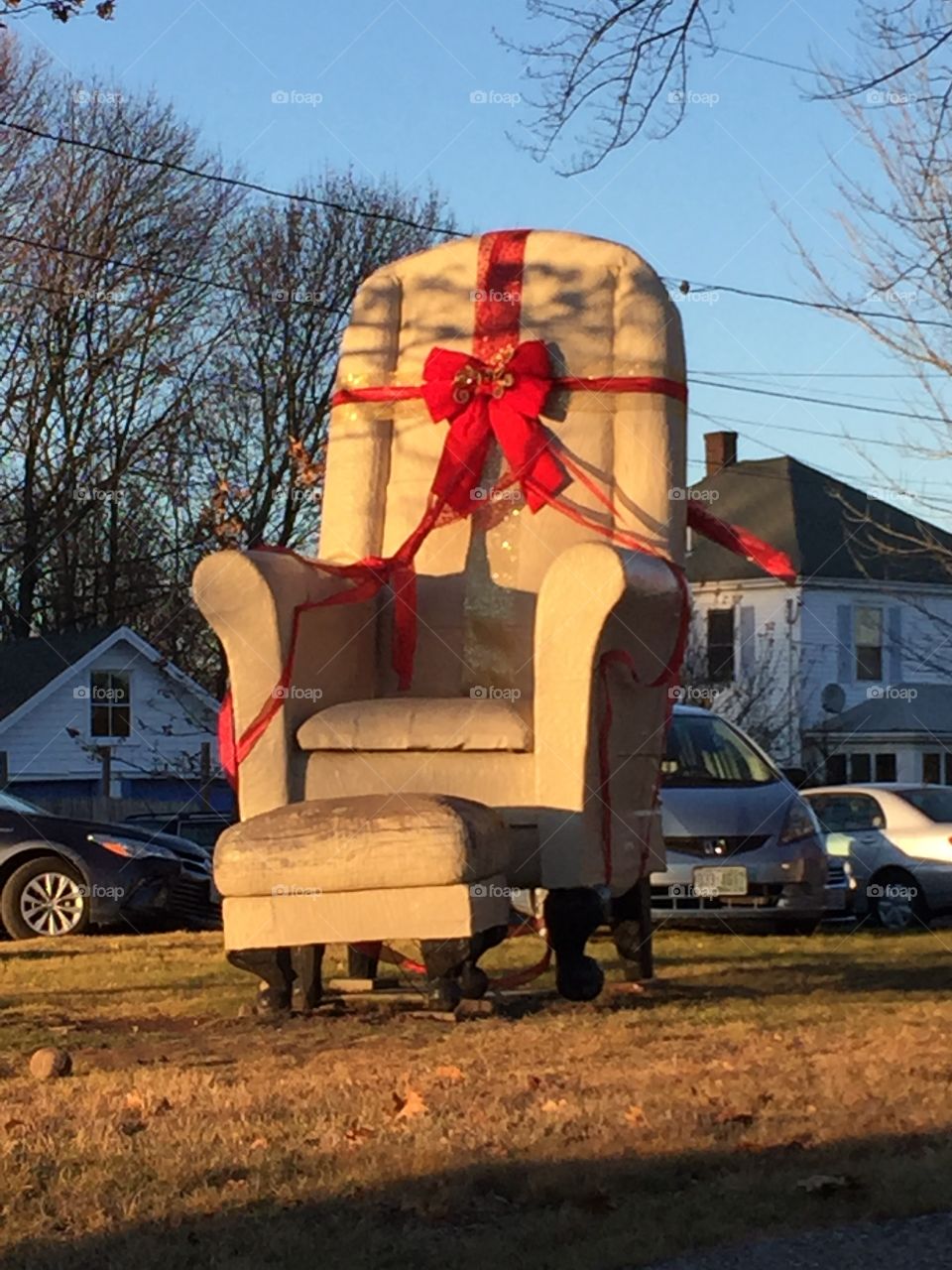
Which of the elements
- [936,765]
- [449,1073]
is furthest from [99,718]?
[449,1073]

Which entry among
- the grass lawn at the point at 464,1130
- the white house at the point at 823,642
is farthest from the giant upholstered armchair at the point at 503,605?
the white house at the point at 823,642

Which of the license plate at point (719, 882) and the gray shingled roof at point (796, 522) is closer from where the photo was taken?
the license plate at point (719, 882)

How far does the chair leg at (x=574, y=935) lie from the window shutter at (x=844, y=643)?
31.7 metres

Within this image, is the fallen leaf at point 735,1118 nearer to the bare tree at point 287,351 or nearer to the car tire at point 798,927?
the car tire at point 798,927

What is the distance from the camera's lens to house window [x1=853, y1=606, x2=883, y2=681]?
3806cm

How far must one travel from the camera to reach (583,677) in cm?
648

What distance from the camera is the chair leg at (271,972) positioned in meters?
6.43

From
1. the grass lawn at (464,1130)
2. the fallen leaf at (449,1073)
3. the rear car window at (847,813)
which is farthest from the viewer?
the rear car window at (847,813)

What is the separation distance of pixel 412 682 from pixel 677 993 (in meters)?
1.58

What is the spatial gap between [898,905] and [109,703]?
2104 cm

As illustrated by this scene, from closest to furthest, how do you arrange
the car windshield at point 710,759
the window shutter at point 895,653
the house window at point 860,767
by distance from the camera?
the car windshield at point 710,759, the window shutter at point 895,653, the house window at point 860,767

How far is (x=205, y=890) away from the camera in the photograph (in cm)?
1370

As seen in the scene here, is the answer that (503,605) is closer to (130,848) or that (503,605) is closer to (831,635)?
(130,848)

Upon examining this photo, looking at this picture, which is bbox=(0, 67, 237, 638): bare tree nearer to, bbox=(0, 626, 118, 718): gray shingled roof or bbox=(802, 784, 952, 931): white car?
bbox=(0, 626, 118, 718): gray shingled roof
